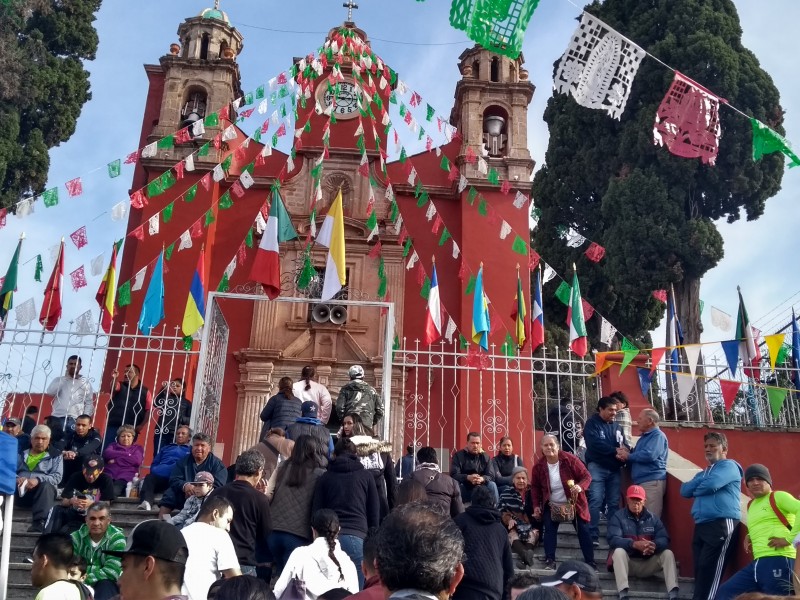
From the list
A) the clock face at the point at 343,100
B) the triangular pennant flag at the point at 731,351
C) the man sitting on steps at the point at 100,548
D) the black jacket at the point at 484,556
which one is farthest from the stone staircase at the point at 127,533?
the clock face at the point at 343,100

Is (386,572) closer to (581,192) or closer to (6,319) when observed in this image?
(6,319)

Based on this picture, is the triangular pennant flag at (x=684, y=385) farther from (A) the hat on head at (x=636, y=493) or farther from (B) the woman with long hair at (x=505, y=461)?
(A) the hat on head at (x=636, y=493)

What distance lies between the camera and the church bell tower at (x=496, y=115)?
15977mm

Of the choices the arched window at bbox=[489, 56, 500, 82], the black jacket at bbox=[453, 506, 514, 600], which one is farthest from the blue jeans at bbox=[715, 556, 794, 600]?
the arched window at bbox=[489, 56, 500, 82]

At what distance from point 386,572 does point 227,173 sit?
13.6 meters

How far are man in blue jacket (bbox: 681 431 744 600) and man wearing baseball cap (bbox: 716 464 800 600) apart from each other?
51 cm

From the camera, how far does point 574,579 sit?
4301 mm

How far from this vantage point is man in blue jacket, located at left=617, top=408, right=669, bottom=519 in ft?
26.5

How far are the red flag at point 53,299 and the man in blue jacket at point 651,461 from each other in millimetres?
8261

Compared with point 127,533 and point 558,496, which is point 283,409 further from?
point 558,496

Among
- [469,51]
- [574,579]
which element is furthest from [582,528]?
[469,51]

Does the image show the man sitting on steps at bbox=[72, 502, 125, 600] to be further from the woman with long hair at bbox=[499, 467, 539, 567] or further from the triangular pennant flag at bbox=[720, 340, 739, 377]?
the triangular pennant flag at bbox=[720, 340, 739, 377]

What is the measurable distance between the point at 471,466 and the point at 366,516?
8.41 feet

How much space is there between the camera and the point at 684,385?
35.4 feet
